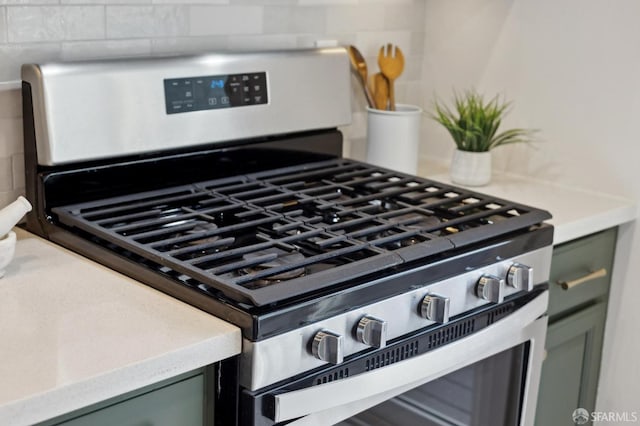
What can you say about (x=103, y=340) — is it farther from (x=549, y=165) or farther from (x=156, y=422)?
(x=549, y=165)

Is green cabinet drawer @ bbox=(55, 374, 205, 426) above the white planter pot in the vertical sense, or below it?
below

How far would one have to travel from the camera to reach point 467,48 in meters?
2.28

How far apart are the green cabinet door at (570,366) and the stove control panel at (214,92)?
82 centimetres

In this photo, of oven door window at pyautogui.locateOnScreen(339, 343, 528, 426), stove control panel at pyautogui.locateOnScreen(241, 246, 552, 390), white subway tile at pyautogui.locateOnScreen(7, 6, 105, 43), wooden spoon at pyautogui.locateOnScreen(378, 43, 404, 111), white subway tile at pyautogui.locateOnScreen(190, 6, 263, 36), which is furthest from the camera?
wooden spoon at pyautogui.locateOnScreen(378, 43, 404, 111)

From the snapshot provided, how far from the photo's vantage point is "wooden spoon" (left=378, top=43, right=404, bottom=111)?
7.11ft

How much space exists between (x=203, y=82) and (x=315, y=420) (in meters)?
0.77

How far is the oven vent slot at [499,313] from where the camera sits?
5.26ft

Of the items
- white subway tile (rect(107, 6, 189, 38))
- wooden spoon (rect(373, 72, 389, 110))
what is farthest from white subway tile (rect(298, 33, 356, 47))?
white subway tile (rect(107, 6, 189, 38))

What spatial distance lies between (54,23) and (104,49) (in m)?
0.11

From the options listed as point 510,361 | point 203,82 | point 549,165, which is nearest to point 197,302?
point 203,82

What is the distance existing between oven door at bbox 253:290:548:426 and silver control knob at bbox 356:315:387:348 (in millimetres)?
58

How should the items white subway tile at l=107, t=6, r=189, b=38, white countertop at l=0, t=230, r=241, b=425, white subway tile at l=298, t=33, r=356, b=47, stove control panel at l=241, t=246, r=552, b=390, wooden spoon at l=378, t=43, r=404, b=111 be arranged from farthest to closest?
wooden spoon at l=378, t=43, r=404, b=111 → white subway tile at l=298, t=33, r=356, b=47 → white subway tile at l=107, t=6, r=189, b=38 → stove control panel at l=241, t=246, r=552, b=390 → white countertop at l=0, t=230, r=241, b=425

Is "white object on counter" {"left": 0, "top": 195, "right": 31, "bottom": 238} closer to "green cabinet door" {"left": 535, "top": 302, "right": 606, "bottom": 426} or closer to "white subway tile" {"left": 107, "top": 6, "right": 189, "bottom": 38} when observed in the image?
"white subway tile" {"left": 107, "top": 6, "right": 189, "bottom": 38}

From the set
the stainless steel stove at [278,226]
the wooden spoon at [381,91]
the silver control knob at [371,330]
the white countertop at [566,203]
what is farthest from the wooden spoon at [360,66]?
the silver control knob at [371,330]
